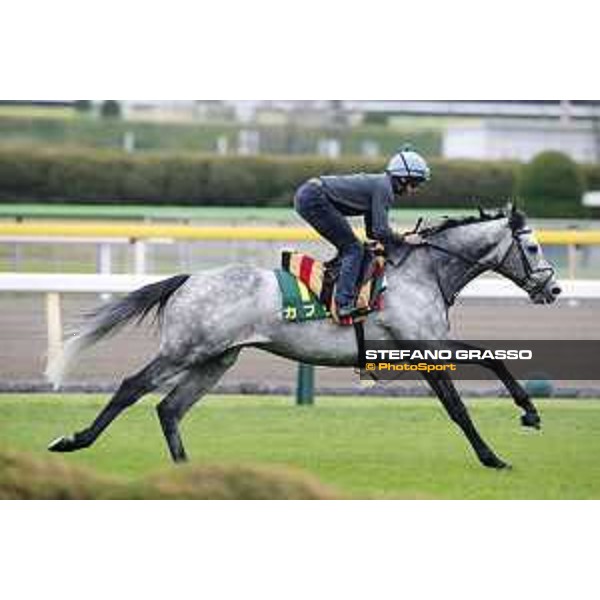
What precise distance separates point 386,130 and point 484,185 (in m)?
0.49

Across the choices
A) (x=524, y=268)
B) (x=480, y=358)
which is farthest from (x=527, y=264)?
(x=480, y=358)

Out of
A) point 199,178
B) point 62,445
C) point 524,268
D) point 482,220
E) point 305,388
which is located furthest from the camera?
point 305,388

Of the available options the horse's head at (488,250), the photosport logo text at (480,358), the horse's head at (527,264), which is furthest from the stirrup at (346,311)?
the horse's head at (527,264)

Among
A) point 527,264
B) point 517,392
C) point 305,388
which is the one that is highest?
point 527,264

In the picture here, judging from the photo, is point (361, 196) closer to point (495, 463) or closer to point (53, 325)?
point (495, 463)

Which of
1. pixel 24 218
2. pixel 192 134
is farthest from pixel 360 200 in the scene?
pixel 24 218

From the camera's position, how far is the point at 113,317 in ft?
26.0

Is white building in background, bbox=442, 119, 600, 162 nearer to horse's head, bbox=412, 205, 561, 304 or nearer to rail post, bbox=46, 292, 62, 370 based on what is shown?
horse's head, bbox=412, 205, 561, 304

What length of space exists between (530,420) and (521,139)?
1.17 metres

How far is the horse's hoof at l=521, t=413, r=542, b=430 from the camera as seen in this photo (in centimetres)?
781

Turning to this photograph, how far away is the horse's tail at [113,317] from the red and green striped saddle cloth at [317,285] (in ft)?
1.42

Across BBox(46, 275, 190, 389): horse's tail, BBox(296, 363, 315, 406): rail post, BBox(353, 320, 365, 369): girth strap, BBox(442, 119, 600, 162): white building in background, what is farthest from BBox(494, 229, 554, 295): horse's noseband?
BBox(46, 275, 190, 389): horse's tail

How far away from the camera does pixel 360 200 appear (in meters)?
7.77
